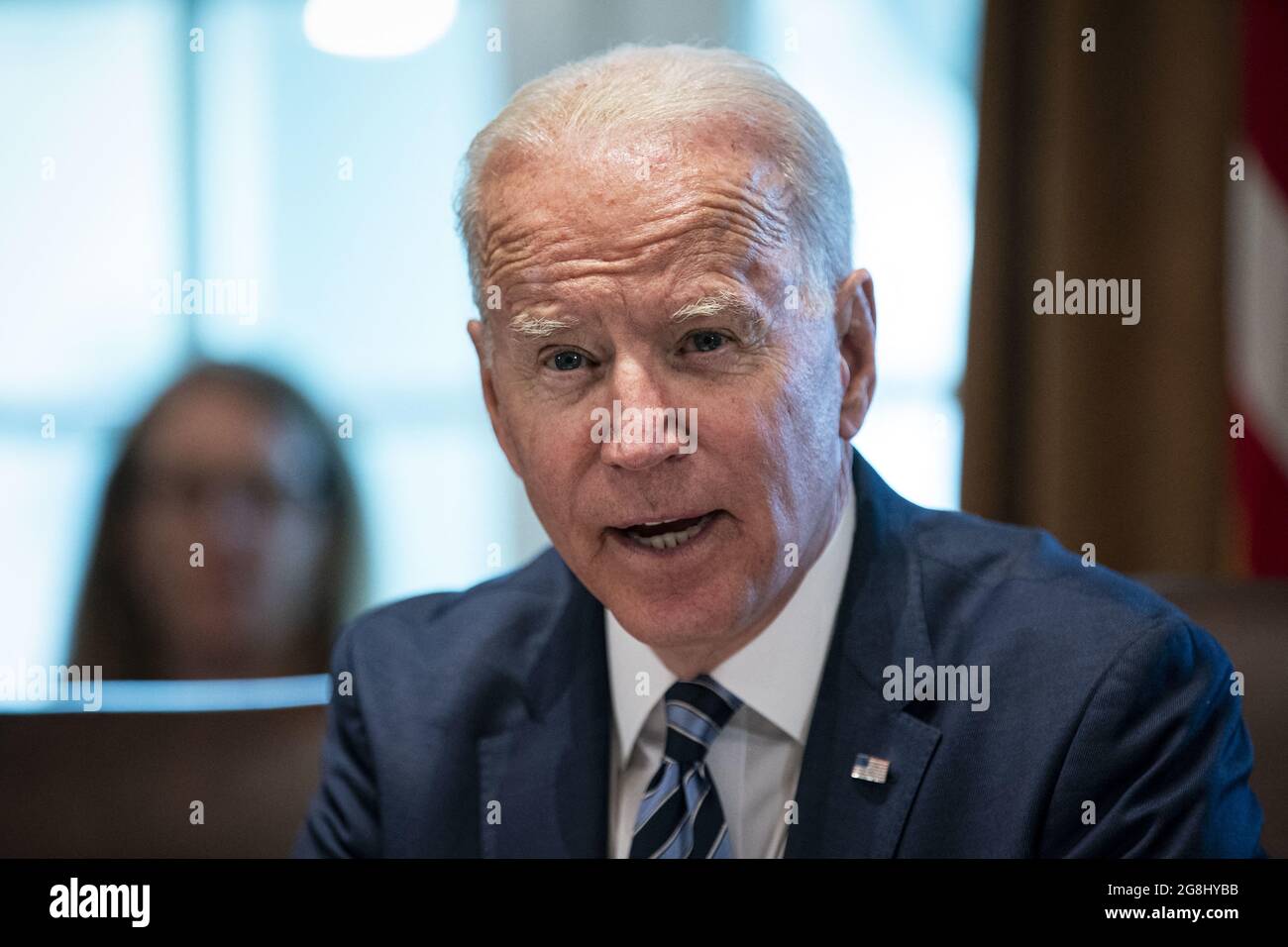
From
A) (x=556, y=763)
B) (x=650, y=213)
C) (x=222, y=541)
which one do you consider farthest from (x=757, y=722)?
(x=222, y=541)

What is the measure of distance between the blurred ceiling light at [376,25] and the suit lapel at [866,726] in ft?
3.64

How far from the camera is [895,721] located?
1343 mm

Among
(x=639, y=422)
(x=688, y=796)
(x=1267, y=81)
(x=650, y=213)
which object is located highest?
(x=1267, y=81)

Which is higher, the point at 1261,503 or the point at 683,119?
the point at 683,119

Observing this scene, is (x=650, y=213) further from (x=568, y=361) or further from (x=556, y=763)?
(x=556, y=763)

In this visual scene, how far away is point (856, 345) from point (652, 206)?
0.34 meters

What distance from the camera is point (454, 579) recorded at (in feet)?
6.89

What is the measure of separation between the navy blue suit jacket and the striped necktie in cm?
6

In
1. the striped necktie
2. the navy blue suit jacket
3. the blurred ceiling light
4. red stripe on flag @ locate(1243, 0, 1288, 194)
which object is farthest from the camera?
the blurred ceiling light

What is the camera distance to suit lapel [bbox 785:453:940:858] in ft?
4.36

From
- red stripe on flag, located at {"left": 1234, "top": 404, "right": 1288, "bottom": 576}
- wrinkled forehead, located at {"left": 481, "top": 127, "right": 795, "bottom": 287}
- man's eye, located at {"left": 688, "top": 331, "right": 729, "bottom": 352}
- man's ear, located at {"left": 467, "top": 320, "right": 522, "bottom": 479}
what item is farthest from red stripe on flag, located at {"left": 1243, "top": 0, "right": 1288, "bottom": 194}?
man's ear, located at {"left": 467, "top": 320, "right": 522, "bottom": 479}

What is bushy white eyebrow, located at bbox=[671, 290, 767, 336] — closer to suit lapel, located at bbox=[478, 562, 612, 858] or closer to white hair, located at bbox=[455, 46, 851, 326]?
white hair, located at bbox=[455, 46, 851, 326]
